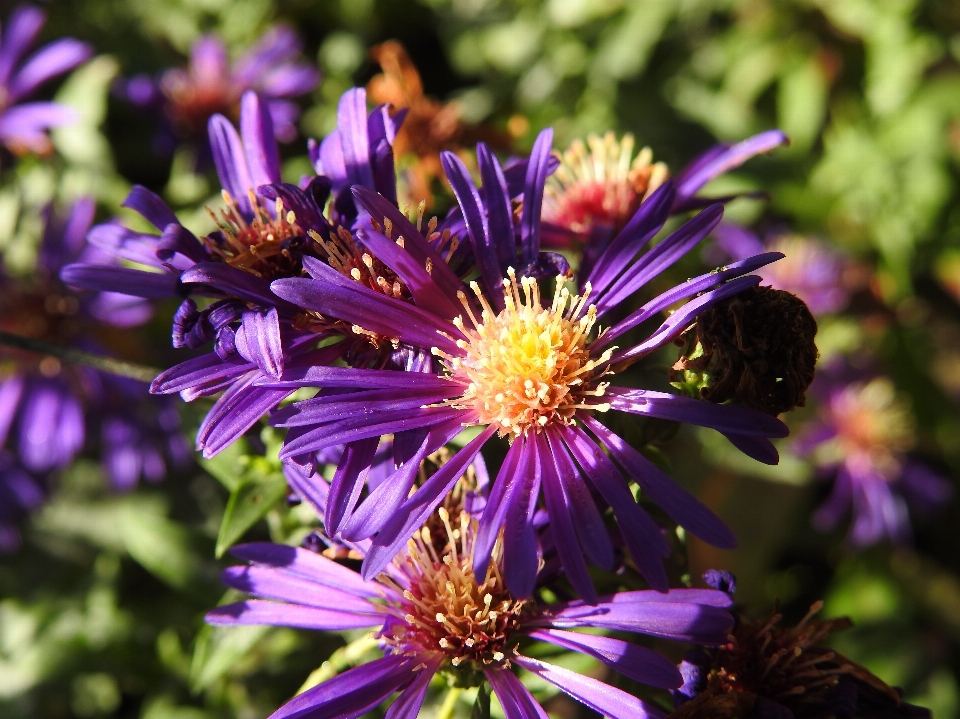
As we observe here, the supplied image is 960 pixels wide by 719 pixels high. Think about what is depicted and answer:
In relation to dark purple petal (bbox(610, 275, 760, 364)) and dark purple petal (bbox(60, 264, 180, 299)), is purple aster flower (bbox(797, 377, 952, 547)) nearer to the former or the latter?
dark purple petal (bbox(610, 275, 760, 364))

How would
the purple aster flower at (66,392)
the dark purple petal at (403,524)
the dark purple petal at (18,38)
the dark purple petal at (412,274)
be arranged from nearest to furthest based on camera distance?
the dark purple petal at (403,524) → the dark purple petal at (412,274) → the purple aster flower at (66,392) → the dark purple petal at (18,38)

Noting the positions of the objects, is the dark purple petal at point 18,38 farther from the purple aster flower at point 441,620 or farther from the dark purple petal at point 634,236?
the dark purple petal at point 634,236

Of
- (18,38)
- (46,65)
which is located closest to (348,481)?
(46,65)

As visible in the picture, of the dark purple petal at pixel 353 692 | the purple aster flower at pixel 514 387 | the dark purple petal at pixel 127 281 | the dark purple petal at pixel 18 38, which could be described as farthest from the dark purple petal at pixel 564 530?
the dark purple petal at pixel 18 38

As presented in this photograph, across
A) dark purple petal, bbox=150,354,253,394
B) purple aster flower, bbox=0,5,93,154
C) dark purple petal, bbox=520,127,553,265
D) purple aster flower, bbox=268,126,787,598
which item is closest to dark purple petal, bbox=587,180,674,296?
purple aster flower, bbox=268,126,787,598

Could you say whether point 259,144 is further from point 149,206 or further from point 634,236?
point 634,236

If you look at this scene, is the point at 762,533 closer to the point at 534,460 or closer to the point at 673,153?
the point at 673,153
